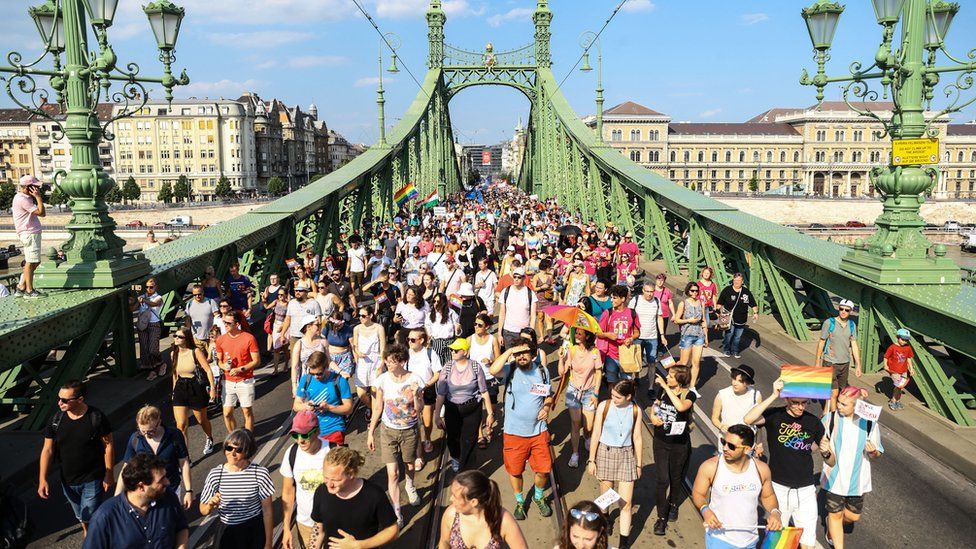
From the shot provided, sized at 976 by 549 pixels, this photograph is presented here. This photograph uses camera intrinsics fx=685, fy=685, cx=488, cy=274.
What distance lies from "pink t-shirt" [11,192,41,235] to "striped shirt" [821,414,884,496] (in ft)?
31.4

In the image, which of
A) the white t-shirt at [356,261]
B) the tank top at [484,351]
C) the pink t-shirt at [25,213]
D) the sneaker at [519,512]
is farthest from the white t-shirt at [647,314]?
the pink t-shirt at [25,213]

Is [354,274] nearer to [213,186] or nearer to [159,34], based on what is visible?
[159,34]

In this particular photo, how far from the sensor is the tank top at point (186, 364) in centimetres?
689

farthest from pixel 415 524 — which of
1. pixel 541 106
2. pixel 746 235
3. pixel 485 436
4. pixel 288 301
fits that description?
pixel 541 106

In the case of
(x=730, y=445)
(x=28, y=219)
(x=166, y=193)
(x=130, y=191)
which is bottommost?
(x=730, y=445)

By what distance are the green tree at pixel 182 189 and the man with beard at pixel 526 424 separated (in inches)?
4022

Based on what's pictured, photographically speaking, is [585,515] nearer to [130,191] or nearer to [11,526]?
[11,526]

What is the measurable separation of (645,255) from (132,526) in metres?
17.8

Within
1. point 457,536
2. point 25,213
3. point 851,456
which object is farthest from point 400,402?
point 25,213

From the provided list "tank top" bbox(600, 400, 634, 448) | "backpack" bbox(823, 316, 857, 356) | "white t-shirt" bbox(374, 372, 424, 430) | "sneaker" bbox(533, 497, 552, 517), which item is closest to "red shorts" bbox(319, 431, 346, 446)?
"white t-shirt" bbox(374, 372, 424, 430)

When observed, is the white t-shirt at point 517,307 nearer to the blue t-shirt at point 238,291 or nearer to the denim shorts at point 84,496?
the blue t-shirt at point 238,291

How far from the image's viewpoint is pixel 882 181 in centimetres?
845

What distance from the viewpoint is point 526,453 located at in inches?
225

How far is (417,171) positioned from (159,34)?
26690 mm
